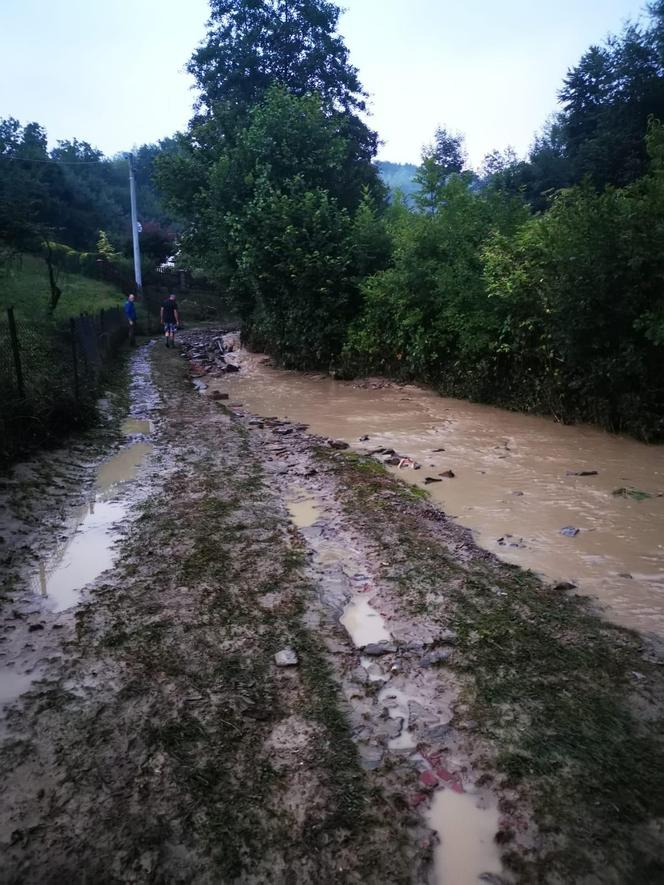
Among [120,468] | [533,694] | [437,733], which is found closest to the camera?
[437,733]

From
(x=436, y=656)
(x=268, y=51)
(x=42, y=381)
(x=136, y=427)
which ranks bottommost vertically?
(x=136, y=427)

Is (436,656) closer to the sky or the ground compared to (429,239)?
closer to the ground

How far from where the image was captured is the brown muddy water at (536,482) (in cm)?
451

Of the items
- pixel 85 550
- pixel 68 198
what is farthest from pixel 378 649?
pixel 68 198

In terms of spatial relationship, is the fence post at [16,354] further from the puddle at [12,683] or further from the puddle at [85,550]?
the puddle at [12,683]

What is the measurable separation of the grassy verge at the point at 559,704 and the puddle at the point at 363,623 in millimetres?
280

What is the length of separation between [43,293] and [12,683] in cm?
1973

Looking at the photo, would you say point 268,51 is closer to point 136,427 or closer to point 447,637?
point 136,427

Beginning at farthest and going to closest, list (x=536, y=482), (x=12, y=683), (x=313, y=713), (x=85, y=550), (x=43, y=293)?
(x=43, y=293) < (x=536, y=482) < (x=85, y=550) < (x=12, y=683) < (x=313, y=713)

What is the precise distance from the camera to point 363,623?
3846 mm

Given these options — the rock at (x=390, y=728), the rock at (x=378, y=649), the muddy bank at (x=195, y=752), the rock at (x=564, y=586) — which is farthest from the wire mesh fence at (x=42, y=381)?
the rock at (x=564, y=586)

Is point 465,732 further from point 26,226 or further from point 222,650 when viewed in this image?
point 26,226

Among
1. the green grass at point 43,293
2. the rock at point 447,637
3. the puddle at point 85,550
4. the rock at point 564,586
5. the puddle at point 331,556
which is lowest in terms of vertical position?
the puddle at point 85,550

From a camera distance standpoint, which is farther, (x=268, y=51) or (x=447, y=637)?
(x=268, y=51)
